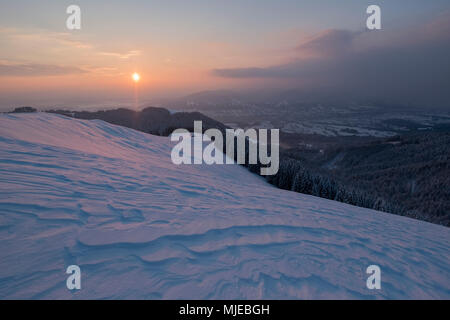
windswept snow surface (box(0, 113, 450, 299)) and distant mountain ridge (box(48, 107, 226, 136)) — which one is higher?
distant mountain ridge (box(48, 107, 226, 136))

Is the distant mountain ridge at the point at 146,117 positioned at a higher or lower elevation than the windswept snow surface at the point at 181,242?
higher

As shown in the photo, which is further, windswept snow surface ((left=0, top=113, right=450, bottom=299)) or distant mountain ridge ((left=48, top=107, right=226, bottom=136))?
distant mountain ridge ((left=48, top=107, right=226, bottom=136))

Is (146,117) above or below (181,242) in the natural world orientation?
above

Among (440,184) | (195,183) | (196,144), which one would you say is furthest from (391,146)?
(195,183)

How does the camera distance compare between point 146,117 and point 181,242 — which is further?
point 146,117

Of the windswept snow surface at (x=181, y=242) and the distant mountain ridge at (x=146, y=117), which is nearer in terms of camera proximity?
the windswept snow surface at (x=181, y=242)
